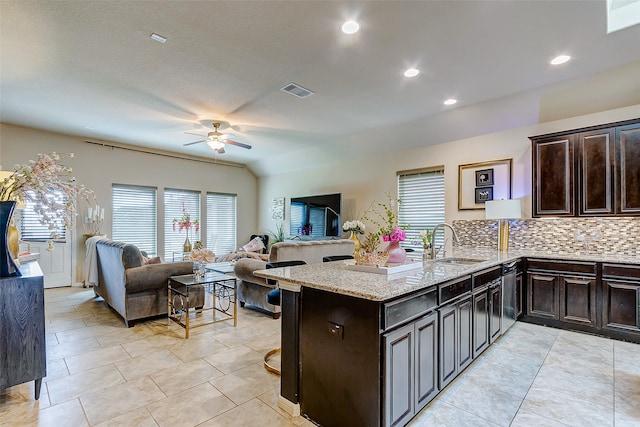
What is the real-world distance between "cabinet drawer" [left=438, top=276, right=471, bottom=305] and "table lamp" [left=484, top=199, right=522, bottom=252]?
2.11 metres

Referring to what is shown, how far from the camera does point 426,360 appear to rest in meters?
2.05

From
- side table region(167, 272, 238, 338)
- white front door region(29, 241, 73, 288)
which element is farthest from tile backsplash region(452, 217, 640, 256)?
white front door region(29, 241, 73, 288)

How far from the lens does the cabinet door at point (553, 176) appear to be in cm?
381

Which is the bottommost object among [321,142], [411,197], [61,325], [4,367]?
[61,325]

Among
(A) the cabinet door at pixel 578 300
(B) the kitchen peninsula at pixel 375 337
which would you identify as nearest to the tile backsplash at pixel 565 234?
(A) the cabinet door at pixel 578 300

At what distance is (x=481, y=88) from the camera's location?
3.89 m

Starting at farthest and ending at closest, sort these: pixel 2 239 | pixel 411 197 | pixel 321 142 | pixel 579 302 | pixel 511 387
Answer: pixel 321 142
pixel 411 197
pixel 579 302
pixel 511 387
pixel 2 239

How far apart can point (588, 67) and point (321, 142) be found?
4.32 m

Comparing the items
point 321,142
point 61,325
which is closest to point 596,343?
point 321,142

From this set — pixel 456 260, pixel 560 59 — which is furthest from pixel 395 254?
pixel 560 59

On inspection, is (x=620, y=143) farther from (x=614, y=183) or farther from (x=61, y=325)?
(x=61, y=325)

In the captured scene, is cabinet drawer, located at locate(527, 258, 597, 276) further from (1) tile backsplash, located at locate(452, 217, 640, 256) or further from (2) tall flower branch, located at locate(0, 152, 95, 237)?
(2) tall flower branch, located at locate(0, 152, 95, 237)

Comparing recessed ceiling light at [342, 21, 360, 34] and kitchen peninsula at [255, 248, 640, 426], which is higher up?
recessed ceiling light at [342, 21, 360, 34]

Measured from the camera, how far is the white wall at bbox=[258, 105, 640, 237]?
14.4ft
